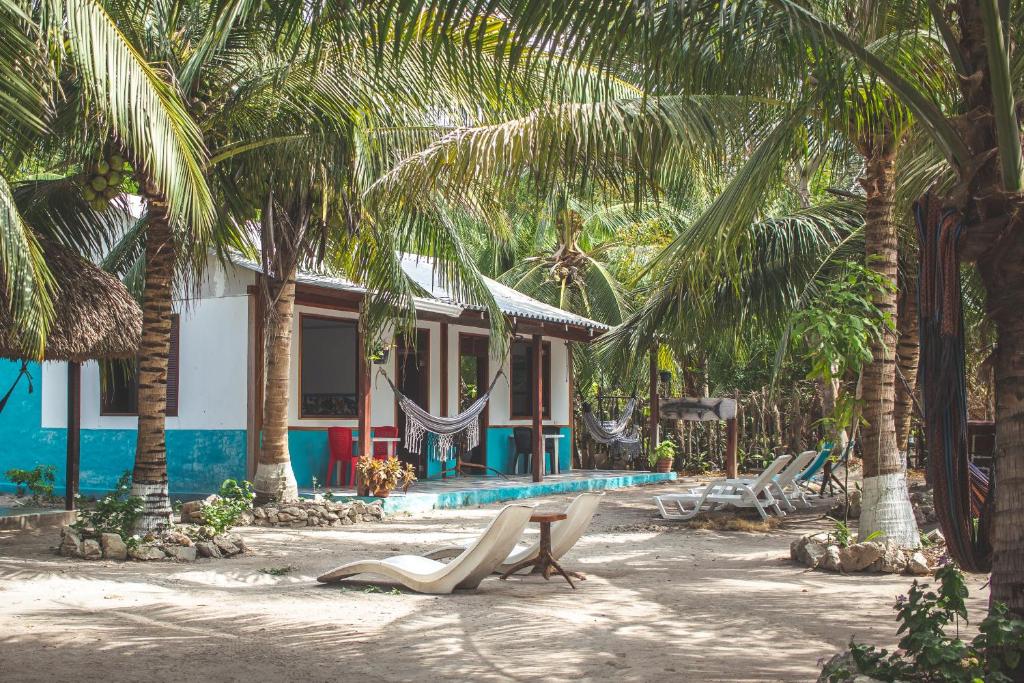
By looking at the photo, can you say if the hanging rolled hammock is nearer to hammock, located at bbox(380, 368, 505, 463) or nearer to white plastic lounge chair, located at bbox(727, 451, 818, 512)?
white plastic lounge chair, located at bbox(727, 451, 818, 512)

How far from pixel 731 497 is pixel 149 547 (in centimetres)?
639

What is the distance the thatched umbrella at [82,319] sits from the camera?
920cm

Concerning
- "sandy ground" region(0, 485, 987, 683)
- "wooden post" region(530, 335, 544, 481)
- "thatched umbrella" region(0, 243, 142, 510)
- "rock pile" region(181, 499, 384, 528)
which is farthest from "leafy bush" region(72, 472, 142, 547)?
"wooden post" region(530, 335, 544, 481)

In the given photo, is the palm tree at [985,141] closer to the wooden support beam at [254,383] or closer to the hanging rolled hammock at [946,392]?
the hanging rolled hammock at [946,392]

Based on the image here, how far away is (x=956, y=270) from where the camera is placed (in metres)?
4.30

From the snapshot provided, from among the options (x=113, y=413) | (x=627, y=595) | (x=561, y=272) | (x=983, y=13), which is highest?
(x=561, y=272)

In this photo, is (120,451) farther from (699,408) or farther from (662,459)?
(662,459)

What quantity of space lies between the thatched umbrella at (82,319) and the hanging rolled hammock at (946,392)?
7049 mm

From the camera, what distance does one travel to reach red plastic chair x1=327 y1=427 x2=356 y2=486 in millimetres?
13922

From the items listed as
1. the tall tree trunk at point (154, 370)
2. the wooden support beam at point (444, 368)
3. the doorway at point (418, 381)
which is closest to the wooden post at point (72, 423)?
Result: the tall tree trunk at point (154, 370)

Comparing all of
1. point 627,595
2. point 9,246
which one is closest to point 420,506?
point 627,595

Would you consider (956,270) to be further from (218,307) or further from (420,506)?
(218,307)

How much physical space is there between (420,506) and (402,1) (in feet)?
30.5

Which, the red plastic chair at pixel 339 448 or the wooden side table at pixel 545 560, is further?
the red plastic chair at pixel 339 448
